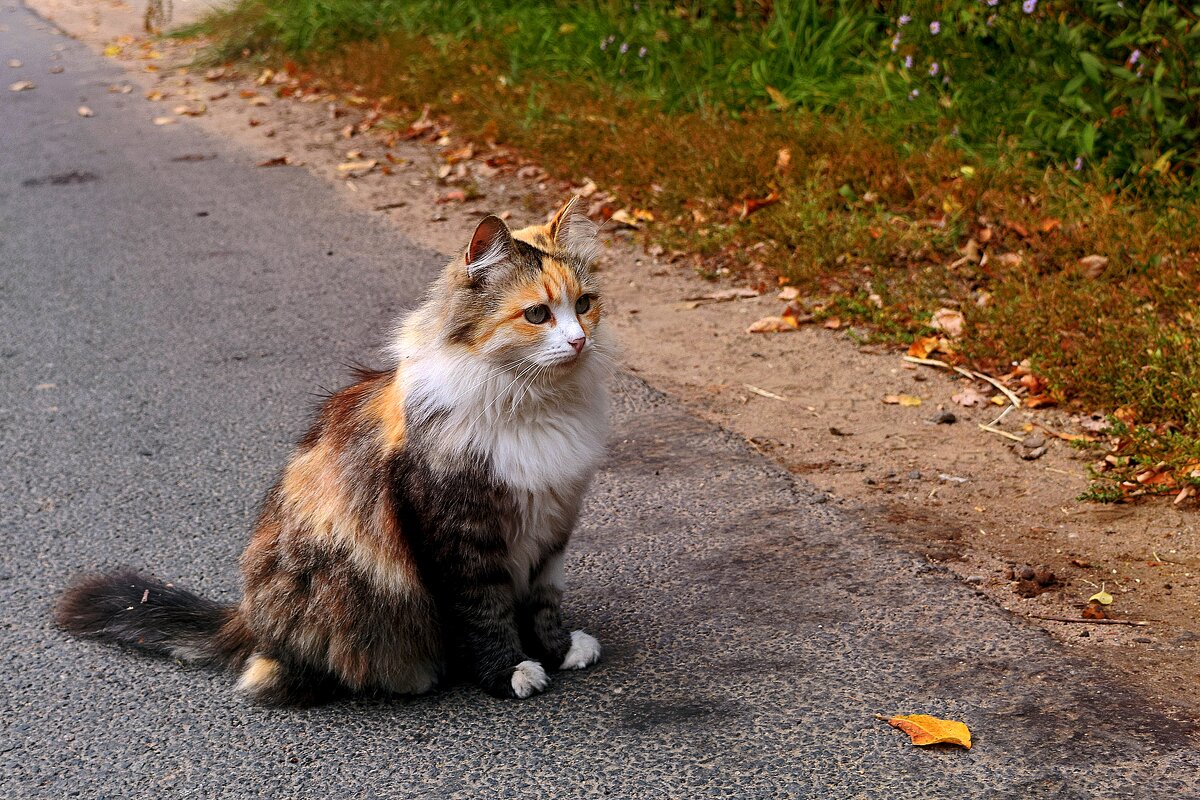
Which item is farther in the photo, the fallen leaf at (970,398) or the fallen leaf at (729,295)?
the fallen leaf at (729,295)

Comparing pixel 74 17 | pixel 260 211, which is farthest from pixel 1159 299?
pixel 74 17

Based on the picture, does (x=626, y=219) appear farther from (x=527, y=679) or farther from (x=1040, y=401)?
(x=527, y=679)

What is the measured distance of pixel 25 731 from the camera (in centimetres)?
306

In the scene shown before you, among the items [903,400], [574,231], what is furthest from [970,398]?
[574,231]

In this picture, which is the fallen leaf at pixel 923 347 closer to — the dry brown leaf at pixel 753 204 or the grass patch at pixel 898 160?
the grass patch at pixel 898 160

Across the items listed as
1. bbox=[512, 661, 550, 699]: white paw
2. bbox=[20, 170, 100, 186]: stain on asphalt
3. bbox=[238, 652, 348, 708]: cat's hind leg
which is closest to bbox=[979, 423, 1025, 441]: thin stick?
bbox=[512, 661, 550, 699]: white paw

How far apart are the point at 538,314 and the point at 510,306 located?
0.08 m

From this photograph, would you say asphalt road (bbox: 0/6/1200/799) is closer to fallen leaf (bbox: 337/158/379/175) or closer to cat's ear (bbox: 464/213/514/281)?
cat's ear (bbox: 464/213/514/281)

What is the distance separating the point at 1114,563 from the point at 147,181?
7.13 m

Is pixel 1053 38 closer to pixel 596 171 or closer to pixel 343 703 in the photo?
pixel 596 171

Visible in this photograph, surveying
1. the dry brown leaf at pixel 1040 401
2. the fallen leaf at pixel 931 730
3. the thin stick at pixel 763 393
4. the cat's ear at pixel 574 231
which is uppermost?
the cat's ear at pixel 574 231

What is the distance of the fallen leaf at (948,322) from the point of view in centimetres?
523

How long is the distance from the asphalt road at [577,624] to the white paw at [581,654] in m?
0.04

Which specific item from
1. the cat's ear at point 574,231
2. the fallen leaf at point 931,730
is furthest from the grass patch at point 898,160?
the cat's ear at point 574,231
